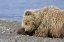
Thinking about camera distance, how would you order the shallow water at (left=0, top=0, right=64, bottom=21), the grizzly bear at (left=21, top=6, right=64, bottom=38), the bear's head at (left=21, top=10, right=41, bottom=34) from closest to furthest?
the grizzly bear at (left=21, top=6, right=64, bottom=38)
the bear's head at (left=21, top=10, right=41, bottom=34)
the shallow water at (left=0, top=0, right=64, bottom=21)

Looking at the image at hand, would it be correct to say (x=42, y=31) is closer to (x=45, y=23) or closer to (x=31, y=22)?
(x=45, y=23)

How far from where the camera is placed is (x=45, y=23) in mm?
9258

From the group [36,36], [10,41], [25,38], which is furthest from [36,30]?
[10,41]

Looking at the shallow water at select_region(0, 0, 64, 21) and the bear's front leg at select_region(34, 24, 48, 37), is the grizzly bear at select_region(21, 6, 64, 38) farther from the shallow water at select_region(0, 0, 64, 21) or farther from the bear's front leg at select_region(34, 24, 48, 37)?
the shallow water at select_region(0, 0, 64, 21)

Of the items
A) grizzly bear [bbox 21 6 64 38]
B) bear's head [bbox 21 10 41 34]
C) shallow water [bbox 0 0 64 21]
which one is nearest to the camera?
grizzly bear [bbox 21 6 64 38]

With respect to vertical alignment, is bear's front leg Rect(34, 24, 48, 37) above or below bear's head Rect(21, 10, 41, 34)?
below

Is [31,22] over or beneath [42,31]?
over

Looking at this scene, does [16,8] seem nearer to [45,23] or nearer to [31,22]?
[31,22]

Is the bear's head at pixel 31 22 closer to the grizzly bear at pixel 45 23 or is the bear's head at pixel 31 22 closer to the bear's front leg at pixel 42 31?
the grizzly bear at pixel 45 23

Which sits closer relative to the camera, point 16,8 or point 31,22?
point 31,22

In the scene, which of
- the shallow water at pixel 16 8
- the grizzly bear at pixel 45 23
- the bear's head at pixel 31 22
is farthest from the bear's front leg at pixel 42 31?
the shallow water at pixel 16 8

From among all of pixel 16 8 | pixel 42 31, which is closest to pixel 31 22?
pixel 42 31

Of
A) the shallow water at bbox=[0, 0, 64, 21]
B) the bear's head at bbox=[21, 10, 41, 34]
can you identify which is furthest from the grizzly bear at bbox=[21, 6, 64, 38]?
the shallow water at bbox=[0, 0, 64, 21]

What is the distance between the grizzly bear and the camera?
9.18 m
